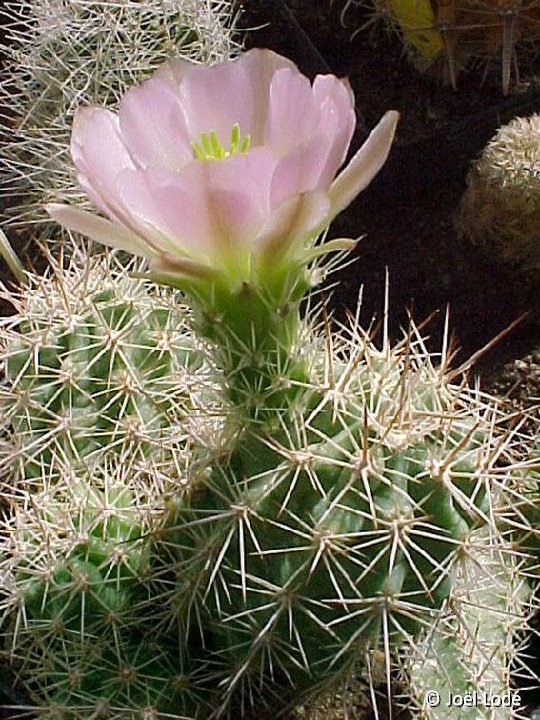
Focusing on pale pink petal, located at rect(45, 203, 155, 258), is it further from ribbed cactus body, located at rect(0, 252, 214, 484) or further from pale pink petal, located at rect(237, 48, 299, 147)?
ribbed cactus body, located at rect(0, 252, 214, 484)

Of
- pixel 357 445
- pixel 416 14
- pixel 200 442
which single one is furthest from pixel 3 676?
pixel 416 14

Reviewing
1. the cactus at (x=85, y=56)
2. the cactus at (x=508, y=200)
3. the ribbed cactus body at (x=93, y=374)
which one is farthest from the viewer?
the cactus at (x=85, y=56)

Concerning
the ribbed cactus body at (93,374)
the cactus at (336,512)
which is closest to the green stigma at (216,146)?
the cactus at (336,512)

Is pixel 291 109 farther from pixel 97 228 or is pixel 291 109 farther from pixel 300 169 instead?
pixel 97 228

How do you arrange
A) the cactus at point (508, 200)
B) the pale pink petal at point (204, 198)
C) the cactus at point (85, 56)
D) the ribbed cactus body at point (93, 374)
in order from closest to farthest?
the pale pink petal at point (204, 198), the ribbed cactus body at point (93, 374), the cactus at point (508, 200), the cactus at point (85, 56)

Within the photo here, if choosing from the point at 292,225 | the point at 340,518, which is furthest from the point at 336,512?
the point at 292,225

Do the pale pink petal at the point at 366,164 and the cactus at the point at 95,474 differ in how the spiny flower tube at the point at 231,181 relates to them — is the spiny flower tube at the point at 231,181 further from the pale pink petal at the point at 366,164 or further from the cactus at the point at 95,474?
the cactus at the point at 95,474

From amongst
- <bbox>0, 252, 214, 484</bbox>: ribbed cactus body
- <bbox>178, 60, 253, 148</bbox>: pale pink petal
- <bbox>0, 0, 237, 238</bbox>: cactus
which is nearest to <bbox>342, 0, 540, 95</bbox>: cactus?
<bbox>0, 0, 237, 238</bbox>: cactus
